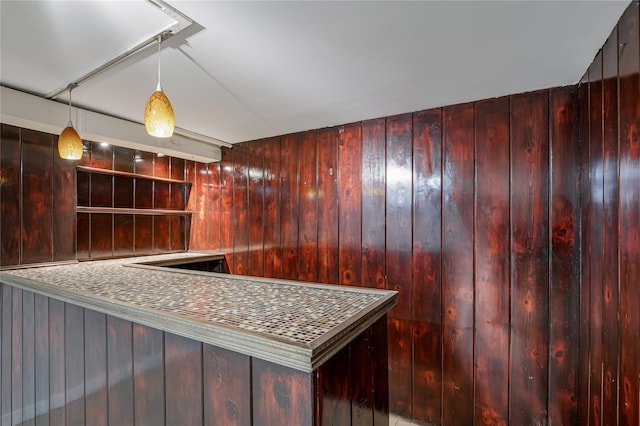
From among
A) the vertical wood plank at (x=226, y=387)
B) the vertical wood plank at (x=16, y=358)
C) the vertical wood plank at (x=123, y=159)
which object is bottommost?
the vertical wood plank at (x=16, y=358)

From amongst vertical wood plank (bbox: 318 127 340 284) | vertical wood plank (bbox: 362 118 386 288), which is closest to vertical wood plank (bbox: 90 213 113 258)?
vertical wood plank (bbox: 318 127 340 284)

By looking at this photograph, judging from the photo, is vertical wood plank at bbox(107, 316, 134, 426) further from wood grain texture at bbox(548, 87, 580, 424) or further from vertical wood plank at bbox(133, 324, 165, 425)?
wood grain texture at bbox(548, 87, 580, 424)

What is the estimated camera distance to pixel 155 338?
1178mm

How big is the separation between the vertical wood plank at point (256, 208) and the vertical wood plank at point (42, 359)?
1828mm

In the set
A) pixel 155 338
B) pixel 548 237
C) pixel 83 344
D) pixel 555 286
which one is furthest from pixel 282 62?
pixel 555 286

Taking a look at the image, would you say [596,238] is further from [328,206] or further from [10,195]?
[10,195]

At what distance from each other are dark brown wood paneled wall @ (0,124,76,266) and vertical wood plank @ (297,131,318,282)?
2.03 metres

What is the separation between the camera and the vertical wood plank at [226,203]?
3535 mm

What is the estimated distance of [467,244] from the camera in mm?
2229

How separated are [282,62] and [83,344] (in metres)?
1.77

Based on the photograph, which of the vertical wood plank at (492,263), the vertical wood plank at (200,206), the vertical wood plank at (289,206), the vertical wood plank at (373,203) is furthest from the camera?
the vertical wood plank at (200,206)

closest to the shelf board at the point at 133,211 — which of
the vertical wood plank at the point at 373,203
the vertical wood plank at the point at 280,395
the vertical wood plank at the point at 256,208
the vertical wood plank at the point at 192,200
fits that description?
the vertical wood plank at the point at 192,200

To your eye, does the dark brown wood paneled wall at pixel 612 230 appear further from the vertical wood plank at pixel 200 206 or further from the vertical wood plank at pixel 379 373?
the vertical wood plank at pixel 200 206

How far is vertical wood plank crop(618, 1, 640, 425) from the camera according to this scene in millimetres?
1173
